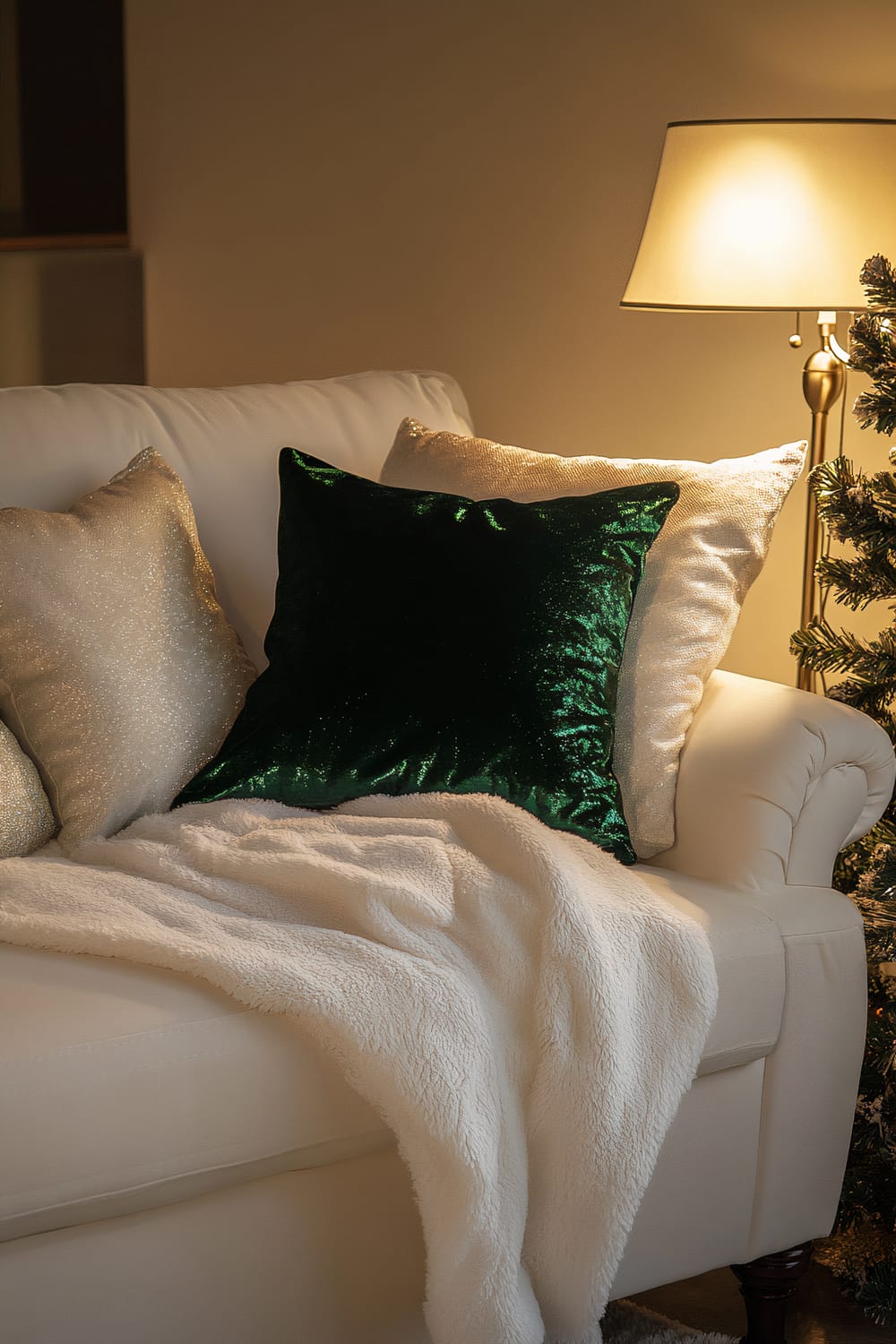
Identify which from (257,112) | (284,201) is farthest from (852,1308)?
(257,112)

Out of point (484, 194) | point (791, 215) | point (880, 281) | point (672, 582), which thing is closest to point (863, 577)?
point (672, 582)

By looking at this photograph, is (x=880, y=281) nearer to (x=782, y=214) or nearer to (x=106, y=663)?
(x=782, y=214)

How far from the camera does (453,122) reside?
282 centimetres

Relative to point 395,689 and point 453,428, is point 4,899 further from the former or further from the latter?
point 453,428

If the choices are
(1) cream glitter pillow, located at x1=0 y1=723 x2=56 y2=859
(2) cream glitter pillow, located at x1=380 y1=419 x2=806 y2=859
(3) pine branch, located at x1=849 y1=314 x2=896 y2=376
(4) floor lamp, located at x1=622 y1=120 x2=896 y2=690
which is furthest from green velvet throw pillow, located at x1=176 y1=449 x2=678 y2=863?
(4) floor lamp, located at x1=622 y1=120 x2=896 y2=690

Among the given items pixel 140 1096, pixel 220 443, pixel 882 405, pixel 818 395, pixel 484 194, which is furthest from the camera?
pixel 484 194

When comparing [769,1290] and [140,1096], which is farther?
[769,1290]

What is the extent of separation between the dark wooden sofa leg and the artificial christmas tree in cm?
12

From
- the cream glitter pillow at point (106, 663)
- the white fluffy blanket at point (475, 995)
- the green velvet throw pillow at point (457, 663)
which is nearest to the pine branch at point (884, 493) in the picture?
the green velvet throw pillow at point (457, 663)

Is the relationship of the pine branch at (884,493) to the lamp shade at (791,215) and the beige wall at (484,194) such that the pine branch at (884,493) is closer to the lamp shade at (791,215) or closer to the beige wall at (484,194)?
the lamp shade at (791,215)

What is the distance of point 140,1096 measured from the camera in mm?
1161

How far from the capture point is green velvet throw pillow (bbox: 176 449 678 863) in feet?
4.98

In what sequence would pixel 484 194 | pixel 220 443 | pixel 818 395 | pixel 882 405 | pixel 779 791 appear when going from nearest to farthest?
1. pixel 779 791
2. pixel 882 405
3. pixel 220 443
4. pixel 818 395
5. pixel 484 194

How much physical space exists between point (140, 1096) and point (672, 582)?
0.83m
